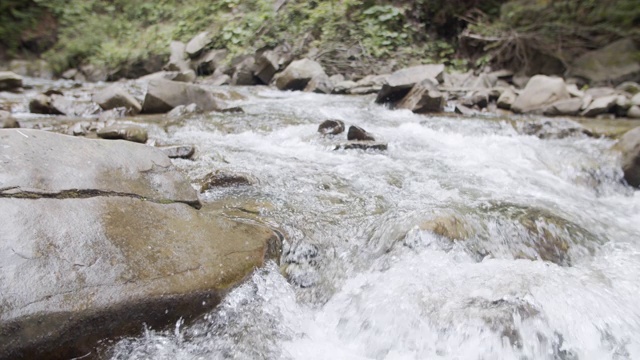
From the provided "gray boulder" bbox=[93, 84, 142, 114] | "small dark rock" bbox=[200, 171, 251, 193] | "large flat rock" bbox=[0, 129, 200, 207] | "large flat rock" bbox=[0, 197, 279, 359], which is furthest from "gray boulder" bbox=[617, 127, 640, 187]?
"gray boulder" bbox=[93, 84, 142, 114]

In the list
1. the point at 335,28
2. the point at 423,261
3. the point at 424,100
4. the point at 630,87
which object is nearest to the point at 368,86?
the point at 424,100

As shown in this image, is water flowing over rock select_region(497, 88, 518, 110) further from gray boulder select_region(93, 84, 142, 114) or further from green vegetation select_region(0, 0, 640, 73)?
gray boulder select_region(93, 84, 142, 114)

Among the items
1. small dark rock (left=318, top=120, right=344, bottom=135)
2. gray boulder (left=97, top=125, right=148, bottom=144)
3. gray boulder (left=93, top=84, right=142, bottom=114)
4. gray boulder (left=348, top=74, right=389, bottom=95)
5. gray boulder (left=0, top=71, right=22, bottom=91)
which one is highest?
gray boulder (left=97, top=125, right=148, bottom=144)

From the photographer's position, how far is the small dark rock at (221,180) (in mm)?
3061

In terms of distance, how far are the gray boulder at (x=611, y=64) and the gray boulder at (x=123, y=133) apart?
844 centimetres

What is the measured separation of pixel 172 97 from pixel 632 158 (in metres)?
5.93

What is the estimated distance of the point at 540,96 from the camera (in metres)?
6.82

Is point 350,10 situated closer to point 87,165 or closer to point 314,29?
point 314,29

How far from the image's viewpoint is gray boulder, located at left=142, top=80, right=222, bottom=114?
19.6ft

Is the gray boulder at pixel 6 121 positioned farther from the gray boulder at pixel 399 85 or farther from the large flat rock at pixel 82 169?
the gray boulder at pixel 399 85

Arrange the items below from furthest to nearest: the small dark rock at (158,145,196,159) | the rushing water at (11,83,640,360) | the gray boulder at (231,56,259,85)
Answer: the gray boulder at (231,56,259,85) < the small dark rock at (158,145,196,159) < the rushing water at (11,83,640,360)

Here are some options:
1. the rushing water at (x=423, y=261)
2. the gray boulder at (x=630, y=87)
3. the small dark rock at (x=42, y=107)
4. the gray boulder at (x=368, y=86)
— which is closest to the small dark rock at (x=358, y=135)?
the rushing water at (x=423, y=261)

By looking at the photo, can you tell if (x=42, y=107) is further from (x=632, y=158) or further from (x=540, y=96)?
(x=540, y=96)

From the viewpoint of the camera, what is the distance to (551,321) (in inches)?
75.5
